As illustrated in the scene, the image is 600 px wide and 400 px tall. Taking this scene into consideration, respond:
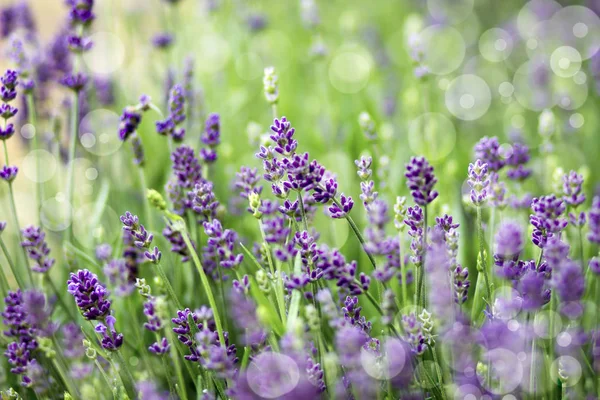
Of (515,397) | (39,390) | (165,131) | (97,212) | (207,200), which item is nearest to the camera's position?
(515,397)

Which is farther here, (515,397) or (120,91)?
(120,91)

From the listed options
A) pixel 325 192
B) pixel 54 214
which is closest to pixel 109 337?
pixel 325 192

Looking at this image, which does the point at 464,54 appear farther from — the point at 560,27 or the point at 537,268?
the point at 537,268

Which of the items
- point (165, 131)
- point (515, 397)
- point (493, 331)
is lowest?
point (515, 397)

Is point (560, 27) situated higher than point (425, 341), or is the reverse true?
point (560, 27)

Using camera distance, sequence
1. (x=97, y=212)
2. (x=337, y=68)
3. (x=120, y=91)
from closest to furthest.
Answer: (x=97, y=212) < (x=120, y=91) < (x=337, y=68)

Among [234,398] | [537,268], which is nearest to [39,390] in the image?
[234,398]
